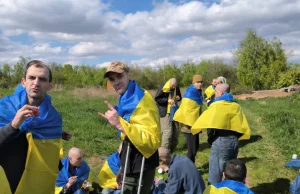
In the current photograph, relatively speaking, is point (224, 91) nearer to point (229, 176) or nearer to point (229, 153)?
point (229, 153)

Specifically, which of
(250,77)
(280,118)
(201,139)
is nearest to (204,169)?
(201,139)

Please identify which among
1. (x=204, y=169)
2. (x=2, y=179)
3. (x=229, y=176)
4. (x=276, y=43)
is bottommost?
(x=204, y=169)

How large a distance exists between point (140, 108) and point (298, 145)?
6.64m

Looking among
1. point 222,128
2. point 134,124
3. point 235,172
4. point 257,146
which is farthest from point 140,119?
point 257,146

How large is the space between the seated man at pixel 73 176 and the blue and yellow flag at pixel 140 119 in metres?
2.51

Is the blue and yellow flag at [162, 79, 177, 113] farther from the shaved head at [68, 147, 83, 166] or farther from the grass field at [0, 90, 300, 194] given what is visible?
the shaved head at [68, 147, 83, 166]

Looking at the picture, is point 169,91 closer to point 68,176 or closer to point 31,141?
point 68,176

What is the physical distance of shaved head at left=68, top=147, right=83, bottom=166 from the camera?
5.33m

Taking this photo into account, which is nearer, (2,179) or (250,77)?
(2,179)

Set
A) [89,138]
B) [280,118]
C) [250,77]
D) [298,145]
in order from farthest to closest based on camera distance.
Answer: [250,77]
[280,118]
[89,138]
[298,145]

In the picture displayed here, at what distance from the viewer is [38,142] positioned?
2.70m

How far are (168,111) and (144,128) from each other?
5487mm

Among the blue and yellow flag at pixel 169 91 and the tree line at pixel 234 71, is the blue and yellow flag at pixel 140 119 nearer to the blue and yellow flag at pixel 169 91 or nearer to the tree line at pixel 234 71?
the blue and yellow flag at pixel 169 91

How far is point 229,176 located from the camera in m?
3.96
